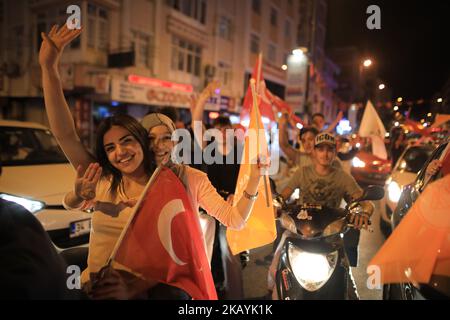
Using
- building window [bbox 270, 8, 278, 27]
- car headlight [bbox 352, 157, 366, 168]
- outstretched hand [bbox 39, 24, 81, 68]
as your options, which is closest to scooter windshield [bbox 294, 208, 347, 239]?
outstretched hand [bbox 39, 24, 81, 68]

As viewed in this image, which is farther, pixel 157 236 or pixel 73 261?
pixel 73 261

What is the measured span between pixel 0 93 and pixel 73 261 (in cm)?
1815

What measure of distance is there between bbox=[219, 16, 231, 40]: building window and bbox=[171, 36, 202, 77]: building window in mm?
3019

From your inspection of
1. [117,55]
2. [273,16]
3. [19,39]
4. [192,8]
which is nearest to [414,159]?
[117,55]

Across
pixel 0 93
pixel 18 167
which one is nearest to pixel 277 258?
pixel 18 167

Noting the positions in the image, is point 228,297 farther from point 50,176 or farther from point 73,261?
point 50,176

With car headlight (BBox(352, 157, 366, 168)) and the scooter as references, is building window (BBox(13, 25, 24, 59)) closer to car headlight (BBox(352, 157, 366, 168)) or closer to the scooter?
car headlight (BBox(352, 157, 366, 168))

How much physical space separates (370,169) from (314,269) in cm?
887

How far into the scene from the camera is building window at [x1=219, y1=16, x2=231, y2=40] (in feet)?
77.4

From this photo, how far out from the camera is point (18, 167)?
15.8 ft

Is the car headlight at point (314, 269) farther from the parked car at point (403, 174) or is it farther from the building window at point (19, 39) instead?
the building window at point (19, 39)

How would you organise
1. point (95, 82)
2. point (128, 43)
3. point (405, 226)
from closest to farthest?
point (405, 226) → point (95, 82) → point (128, 43)

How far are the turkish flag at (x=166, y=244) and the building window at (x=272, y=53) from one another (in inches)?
1193

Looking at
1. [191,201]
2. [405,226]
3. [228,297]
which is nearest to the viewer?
[405,226]
